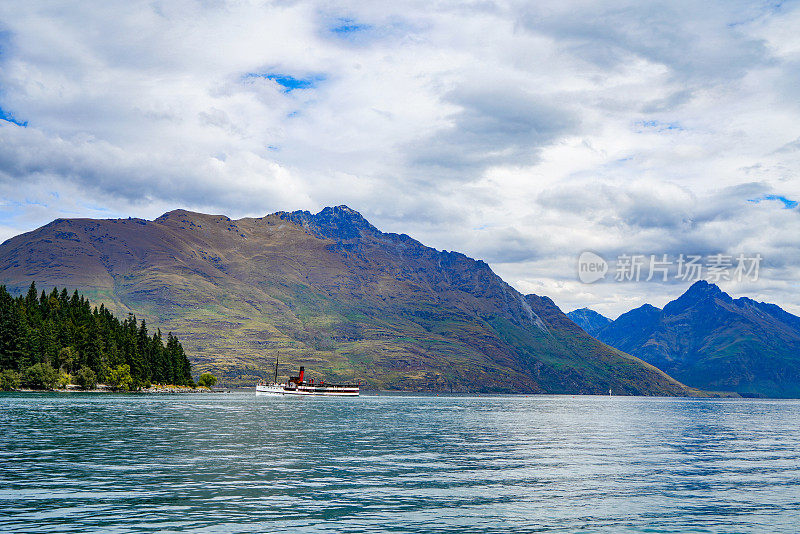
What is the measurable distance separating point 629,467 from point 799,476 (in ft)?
48.4

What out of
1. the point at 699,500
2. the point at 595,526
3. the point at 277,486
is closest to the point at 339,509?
the point at 277,486

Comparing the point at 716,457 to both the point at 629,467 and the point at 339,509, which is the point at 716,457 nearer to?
the point at 629,467

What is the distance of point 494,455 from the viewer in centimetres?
7288

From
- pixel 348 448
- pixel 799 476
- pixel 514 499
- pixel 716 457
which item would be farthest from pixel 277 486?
pixel 716 457

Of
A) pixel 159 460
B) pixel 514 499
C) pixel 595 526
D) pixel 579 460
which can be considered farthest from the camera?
pixel 579 460

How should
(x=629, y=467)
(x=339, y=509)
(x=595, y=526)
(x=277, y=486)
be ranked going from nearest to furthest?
(x=595, y=526)
(x=339, y=509)
(x=277, y=486)
(x=629, y=467)

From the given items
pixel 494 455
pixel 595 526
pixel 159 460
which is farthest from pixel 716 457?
pixel 159 460

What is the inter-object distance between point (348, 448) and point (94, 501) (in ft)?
130

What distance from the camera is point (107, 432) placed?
86.4 meters

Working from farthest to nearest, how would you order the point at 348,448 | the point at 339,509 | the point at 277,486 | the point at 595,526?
the point at 348,448 < the point at 277,486 < the point at 339,509 < the point at 595,526

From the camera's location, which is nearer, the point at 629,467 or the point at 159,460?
the point at 159,460

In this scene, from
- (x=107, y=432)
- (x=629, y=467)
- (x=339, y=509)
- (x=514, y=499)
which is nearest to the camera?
(x=339, y=509)

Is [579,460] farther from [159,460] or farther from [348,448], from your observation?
[159,460]

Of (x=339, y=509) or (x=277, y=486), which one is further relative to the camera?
(x=277, y=486)
